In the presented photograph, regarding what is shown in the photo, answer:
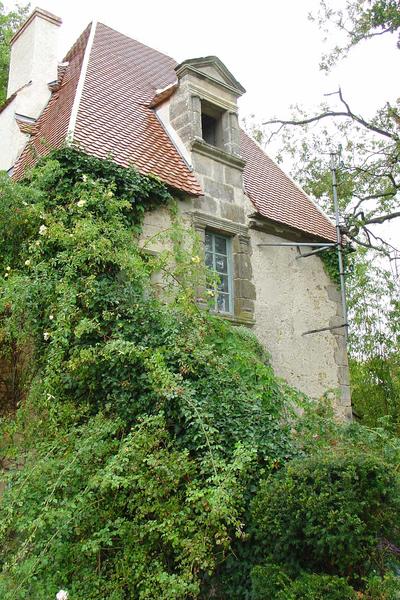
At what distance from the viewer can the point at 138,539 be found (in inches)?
162

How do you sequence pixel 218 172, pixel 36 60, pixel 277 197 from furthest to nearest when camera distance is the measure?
1. pixel 277 197
2. pixel 36 60
3. pixel 218 172

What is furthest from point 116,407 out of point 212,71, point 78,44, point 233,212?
point 78,44

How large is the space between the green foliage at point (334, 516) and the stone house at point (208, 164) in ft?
13.4

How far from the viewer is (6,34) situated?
13148 millimetres

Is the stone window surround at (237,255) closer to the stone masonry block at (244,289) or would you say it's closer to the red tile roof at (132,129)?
the stone masonry block at (244,289)

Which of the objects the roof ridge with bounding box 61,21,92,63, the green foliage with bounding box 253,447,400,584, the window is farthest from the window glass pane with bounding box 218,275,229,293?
the roof ridge with bounding box 61,21,92,63

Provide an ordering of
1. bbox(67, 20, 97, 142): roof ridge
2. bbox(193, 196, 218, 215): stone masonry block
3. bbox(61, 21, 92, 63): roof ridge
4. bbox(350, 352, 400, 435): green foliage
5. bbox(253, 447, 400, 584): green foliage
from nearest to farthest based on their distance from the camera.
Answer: bbox(253, 447, 400, 584): green foliage < bbox(67, 20, 97, 142): roof ridge < bbox(193, 196, 218, 215): stone masonry block < bbox(61, 21, 92, 63): roof ridge < bbox(350, 352, 400, 435): green foliage

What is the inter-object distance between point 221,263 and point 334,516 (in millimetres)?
5016

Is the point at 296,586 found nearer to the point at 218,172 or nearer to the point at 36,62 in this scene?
the point at 218,172

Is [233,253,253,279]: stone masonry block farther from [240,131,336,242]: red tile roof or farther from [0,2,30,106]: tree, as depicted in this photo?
[0,2,30,106]: tree

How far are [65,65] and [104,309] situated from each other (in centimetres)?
637

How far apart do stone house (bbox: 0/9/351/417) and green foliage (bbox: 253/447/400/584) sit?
4.08m

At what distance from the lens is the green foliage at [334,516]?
329cm

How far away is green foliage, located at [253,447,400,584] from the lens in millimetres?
3287
